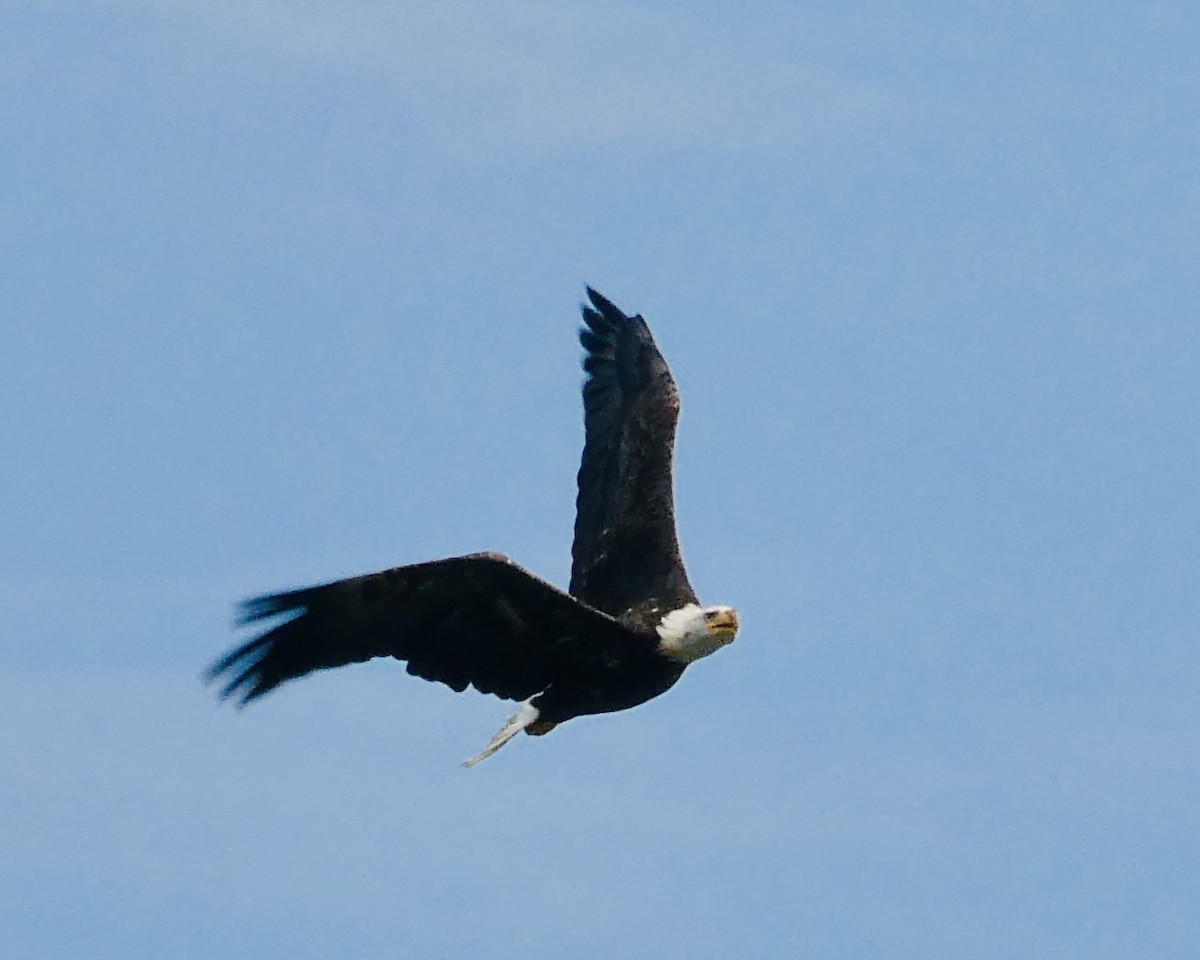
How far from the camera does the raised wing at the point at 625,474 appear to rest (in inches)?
741

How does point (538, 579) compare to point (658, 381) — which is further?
point (658, 381)

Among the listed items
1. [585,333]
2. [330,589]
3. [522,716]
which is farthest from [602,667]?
[585,333]

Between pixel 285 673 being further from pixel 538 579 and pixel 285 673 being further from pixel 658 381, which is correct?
pixel 658 381

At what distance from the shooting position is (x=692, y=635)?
17.7m

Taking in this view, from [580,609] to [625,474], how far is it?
2.49 meters

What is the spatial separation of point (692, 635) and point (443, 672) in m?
1.54

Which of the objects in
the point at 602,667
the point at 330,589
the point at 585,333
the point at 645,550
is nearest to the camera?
the point at 330,589

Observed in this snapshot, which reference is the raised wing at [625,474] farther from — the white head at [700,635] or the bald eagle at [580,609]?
the white head at [700,635]

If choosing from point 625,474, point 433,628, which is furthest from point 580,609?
point 625,474

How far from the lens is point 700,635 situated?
17688 millimetres

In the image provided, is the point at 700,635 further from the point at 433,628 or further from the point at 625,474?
the point at 625,474

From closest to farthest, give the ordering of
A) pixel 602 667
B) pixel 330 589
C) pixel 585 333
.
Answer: pixel 330 589, pixel 602 667, pixel 585 333

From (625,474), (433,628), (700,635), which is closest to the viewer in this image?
(433,628)

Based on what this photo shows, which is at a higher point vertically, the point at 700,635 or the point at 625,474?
the point at 625,474
